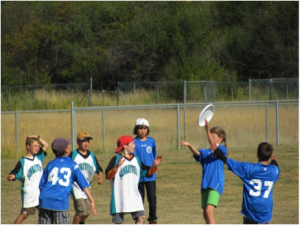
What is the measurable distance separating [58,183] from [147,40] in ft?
111

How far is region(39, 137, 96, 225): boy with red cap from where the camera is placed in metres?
5.64

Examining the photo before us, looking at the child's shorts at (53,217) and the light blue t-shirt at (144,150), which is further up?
the light blue t-shirt at (144,150)

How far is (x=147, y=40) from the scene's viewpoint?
39.0m

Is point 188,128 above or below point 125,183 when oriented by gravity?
above

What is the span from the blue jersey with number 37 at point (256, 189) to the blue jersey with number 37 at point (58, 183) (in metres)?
1.83

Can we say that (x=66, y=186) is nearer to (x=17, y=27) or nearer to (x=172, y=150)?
(x=172, y=150)

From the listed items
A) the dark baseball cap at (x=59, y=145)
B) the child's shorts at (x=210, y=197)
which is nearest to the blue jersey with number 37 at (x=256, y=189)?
the child's shorts at (x=210, y=197)

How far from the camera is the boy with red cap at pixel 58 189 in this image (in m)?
5.64

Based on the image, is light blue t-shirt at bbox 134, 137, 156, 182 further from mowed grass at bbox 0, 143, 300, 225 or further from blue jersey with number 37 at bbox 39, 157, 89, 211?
blue jersey with number 37 at bbox 39, 157, 89, 211

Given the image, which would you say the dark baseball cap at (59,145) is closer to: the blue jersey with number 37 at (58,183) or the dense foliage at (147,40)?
the blue jersey with number 37 at (58,183)

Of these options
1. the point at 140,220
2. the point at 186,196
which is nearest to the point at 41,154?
the point at 140,220

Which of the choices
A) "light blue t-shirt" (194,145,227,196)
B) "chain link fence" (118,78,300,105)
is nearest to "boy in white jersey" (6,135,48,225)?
"light blue t-shirt" (194,145,227,196)

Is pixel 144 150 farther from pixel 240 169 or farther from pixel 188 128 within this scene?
pixel 188 128

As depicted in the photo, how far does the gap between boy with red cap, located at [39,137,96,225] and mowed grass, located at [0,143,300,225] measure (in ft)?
8.42
